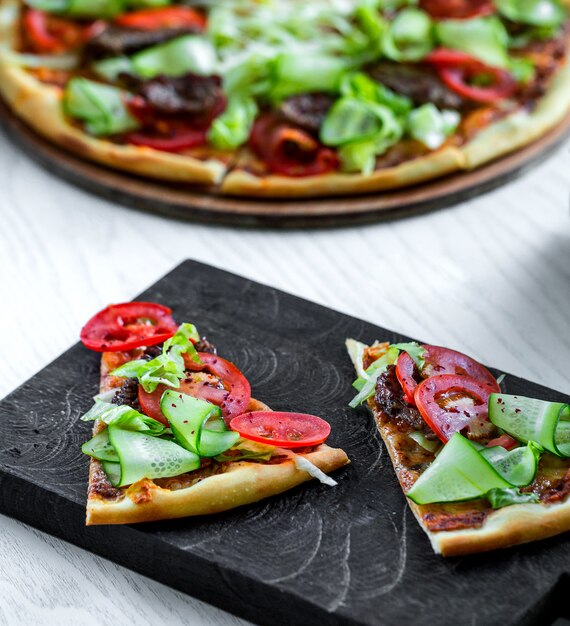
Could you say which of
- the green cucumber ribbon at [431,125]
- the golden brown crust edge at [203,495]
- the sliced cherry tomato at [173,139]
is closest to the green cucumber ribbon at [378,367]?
the golden brown crust edge at [203,495]

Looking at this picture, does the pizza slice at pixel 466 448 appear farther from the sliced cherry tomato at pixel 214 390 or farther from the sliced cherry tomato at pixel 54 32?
the sliced cherry tomato at pixel 54 32

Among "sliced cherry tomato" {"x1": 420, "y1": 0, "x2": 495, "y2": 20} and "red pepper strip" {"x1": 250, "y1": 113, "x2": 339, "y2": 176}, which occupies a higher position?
"sliced cherry tomato" {"x1": 420, "y1": 0, "x2": 495, "y2": 20}

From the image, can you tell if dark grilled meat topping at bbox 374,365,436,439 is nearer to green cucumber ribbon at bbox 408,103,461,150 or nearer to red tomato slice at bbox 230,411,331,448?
red tomato slice at bbox 230,411,331,448

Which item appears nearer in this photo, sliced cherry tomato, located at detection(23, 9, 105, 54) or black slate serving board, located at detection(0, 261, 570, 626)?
black slate serving board, located at detection(0, 261, 570, 626)

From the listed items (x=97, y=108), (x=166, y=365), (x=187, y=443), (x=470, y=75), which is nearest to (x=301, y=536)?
(x=187, y=443)

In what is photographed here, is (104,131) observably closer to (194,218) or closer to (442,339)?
(194,218)

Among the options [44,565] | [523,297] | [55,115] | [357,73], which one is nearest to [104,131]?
[55,115]

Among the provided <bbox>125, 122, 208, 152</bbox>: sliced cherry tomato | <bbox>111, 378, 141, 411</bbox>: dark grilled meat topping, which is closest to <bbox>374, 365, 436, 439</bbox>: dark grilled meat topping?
<bbox>111, 378, 141, 411</bbox>: dark grilled meat topping
